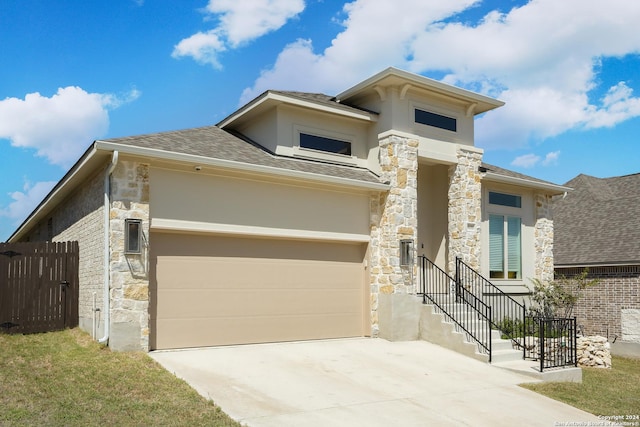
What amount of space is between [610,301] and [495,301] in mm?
5527

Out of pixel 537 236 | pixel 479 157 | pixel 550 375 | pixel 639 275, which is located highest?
pixel 479 157

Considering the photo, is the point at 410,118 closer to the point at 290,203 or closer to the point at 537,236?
the point at 290,203

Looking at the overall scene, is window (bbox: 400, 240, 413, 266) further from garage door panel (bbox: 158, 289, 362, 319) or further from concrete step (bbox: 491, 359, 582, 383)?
concrete step (bbox: 491, 359, 582, 383)

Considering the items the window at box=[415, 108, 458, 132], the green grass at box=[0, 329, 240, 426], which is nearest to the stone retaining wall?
the window at box=[415, 108, 458, 132]

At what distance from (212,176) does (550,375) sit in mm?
7572

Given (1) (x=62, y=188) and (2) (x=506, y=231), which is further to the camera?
(2) (x=506, y=231)

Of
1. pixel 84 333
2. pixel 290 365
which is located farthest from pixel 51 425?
pixel 84 333

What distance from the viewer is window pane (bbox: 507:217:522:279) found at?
17.0 metres

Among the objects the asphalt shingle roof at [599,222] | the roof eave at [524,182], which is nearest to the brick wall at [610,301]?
the asphalt shingle roof at [599,222]

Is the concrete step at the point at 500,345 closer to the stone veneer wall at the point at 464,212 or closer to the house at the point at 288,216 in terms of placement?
the house at the point at 288,216

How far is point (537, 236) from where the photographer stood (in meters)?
17.7

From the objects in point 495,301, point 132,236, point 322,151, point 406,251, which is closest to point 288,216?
point 322,151

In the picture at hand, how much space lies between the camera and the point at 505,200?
17109 mm

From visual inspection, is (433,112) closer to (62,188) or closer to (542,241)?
(542,241)
